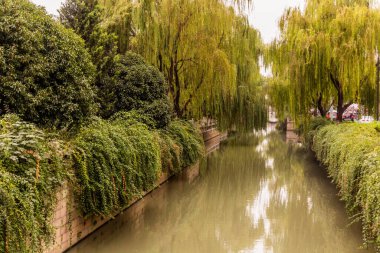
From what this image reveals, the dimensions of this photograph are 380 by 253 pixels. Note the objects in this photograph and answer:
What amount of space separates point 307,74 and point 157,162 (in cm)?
790

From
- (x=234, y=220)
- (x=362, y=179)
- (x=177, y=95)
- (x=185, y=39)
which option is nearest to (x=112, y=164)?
→ (x=234, y=220)

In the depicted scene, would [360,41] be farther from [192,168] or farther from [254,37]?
[192,168]

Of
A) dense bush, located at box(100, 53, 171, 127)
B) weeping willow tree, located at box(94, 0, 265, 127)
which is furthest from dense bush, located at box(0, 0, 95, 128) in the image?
weeping willow tree, located at box(94, 0, 265, 127)

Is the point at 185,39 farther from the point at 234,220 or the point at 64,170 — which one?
the point at 64,170

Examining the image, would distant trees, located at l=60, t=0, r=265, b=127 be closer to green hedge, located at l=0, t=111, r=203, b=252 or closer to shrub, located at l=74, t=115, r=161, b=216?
green hedge, located at l=0, t=111, r=203, b=252

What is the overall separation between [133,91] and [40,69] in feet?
11.9

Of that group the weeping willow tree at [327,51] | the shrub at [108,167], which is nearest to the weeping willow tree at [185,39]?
the weeping willow tree at [327,51]

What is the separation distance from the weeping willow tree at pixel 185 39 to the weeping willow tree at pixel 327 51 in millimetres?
1736

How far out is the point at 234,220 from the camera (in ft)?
25.1

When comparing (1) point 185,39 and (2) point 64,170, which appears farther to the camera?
(1) point 185,39

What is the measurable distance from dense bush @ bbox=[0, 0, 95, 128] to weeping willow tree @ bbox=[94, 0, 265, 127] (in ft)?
15.5

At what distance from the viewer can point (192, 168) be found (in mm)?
13625

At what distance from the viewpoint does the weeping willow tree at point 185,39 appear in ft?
39.3

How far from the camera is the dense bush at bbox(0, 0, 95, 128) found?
6.15m
